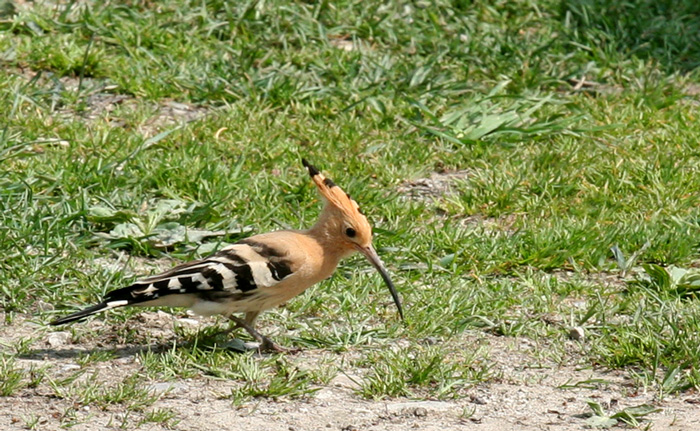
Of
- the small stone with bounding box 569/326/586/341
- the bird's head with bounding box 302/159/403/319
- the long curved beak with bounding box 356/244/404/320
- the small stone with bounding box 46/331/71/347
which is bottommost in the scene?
the small stone with bounding box 569/326/586/341

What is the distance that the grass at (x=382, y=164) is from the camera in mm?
4883

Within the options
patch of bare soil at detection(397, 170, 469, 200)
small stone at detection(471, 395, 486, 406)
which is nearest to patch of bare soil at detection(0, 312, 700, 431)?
small stone at detection(471, 395, 486, 406)

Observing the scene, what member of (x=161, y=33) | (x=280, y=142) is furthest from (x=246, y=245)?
A: (x=161, y=33)

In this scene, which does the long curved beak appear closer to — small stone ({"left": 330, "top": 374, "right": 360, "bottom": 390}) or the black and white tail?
small stone ({"left": 330, "top": 374, "right": 360, "bottom": 390})

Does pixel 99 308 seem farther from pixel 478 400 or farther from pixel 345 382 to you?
pixel 478 400

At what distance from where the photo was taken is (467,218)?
615cm

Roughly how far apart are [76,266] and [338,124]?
222 centimetres

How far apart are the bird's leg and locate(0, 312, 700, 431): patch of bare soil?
10 centimetres

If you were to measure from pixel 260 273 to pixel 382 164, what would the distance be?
2128mm

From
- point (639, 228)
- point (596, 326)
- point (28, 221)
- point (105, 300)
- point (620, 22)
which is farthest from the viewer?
point (620, 22)

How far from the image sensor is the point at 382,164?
6539 millimetres

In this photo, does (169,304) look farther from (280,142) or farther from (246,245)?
(280,142)

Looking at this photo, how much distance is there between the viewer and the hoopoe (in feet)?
14.6

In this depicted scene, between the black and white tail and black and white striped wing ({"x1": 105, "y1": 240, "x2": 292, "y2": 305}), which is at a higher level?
black and white striped wing ({"x1": 105, "y1": 240, "x2": 292, "y2": 305})
